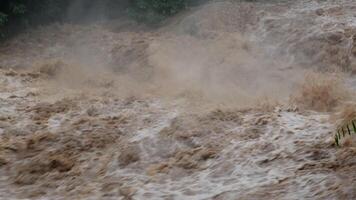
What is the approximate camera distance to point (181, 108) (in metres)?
7.86

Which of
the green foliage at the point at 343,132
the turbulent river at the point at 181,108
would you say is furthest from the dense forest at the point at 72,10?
the green foliage at the point at 343,132

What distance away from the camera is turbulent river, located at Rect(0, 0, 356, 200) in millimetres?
5859

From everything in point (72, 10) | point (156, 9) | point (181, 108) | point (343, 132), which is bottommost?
point (181, 108)

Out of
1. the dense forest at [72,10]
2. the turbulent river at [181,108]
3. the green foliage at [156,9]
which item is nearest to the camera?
the turbulent river at [181,108]

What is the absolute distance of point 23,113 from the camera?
323 inches

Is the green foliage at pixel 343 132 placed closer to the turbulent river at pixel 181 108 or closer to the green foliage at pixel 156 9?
the turbulent river at pixel 181 108

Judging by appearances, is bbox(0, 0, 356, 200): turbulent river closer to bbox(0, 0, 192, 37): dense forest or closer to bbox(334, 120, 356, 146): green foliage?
bbox(334, 120, 356, 146): green foliage

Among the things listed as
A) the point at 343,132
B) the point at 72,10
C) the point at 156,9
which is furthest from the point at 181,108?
the point at 72,10

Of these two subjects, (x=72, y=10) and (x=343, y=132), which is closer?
(x=343, y=132)

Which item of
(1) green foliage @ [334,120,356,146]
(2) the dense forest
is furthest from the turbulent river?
(2) the dense forest

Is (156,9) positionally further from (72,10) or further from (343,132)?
(343,132)

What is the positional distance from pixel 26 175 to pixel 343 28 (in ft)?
20.7

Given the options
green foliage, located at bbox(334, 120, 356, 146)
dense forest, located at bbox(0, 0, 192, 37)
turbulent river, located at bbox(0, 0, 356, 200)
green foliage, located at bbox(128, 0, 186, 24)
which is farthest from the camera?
green foliage, located at bbox(128, 0, 186, 24)

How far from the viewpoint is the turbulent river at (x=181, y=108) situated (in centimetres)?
586
